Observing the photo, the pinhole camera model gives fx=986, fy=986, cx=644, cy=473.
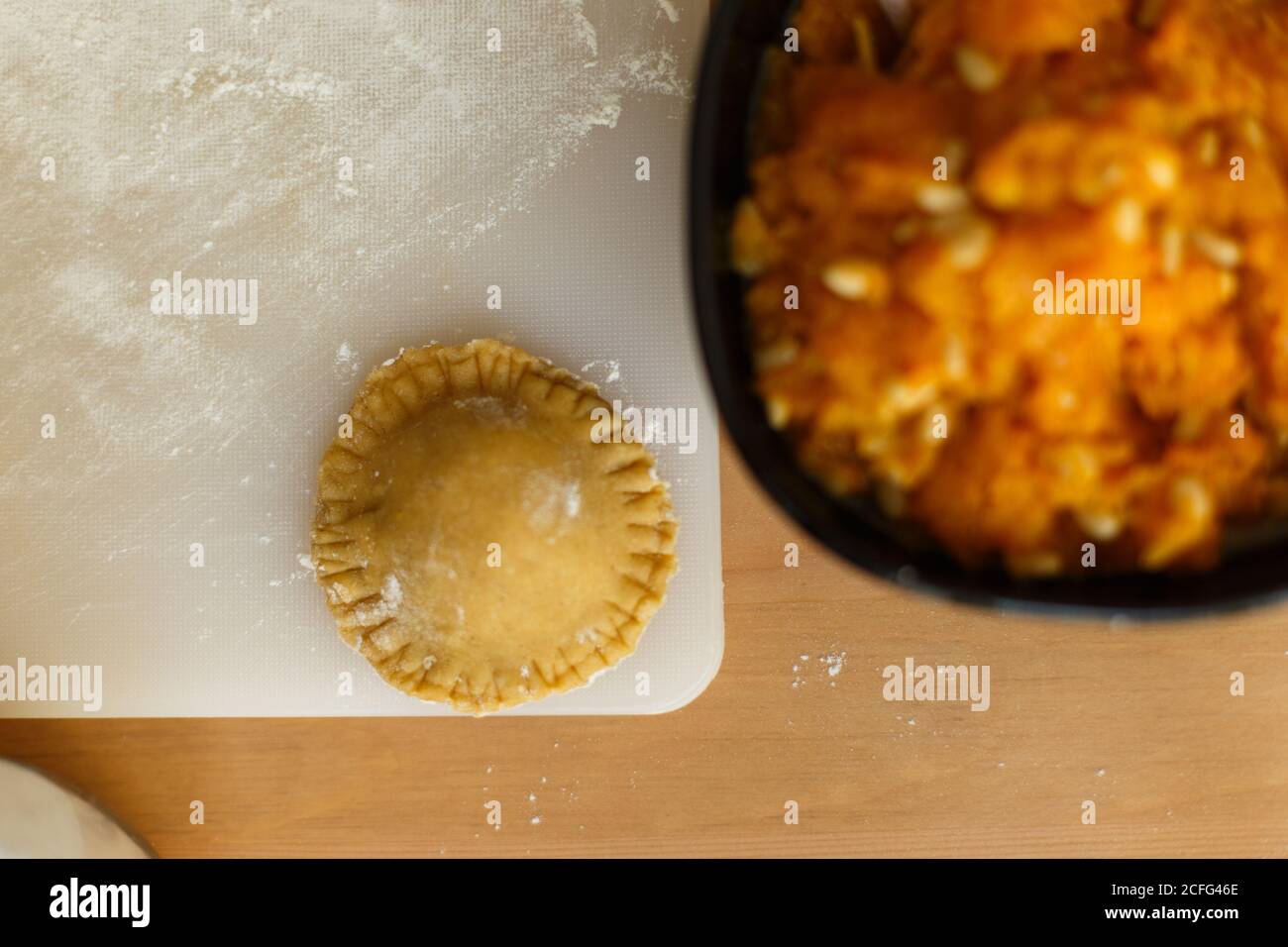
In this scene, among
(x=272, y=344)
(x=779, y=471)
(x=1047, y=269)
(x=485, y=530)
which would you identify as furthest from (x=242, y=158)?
(x=1047, y=269)

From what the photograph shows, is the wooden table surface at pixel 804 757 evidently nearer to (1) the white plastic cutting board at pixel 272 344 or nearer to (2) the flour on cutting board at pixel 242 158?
(1) the white plastic cutting board at pixel 272 344

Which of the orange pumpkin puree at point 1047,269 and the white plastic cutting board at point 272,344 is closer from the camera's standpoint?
the orange pumpkin puree at point 1047,269

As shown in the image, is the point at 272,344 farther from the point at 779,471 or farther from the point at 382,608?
the point at 779,471

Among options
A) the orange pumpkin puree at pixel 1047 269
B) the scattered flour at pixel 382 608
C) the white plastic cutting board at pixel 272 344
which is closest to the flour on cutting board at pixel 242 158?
the white plastic cutting board at pixel 272 344

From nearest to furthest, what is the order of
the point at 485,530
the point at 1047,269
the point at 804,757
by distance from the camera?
the point at 1047,269 < the point at 485,530 < the point at 804,757

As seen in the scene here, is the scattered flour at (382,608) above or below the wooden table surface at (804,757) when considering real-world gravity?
above

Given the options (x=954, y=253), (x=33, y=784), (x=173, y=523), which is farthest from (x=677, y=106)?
(x=33, y=784)

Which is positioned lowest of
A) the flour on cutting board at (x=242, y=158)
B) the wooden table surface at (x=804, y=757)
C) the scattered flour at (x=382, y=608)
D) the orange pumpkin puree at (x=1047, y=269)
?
the wooden table surface at (x=804, y=757)
